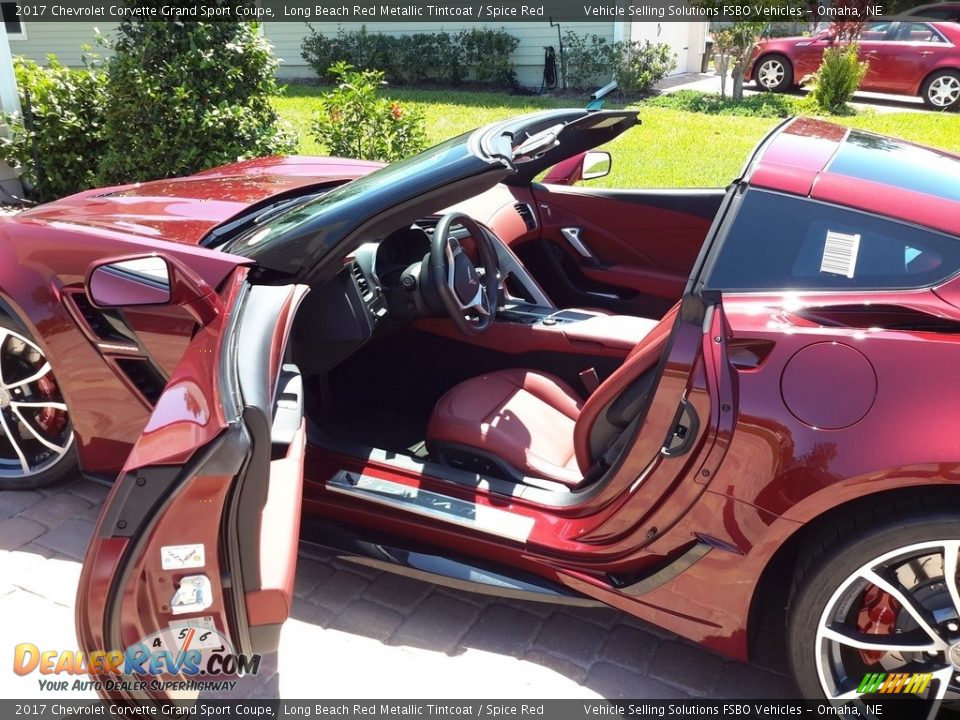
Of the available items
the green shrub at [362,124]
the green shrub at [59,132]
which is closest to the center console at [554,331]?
the green shrub at [362,124]

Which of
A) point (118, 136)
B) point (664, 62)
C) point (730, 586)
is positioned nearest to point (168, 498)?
point (730, 586)

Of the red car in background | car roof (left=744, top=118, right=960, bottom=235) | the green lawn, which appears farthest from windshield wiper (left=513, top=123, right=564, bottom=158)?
the red car in background

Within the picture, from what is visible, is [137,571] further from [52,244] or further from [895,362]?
[895,362]

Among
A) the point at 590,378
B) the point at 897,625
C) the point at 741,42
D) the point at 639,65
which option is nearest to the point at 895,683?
the point at 897,625

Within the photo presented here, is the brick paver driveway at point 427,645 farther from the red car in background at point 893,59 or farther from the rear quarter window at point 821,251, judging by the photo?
the red car in background at point 893,59

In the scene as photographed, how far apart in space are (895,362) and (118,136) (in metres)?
6.33

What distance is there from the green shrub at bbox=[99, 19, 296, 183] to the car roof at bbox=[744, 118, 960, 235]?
4.88m

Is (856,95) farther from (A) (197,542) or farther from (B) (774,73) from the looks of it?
(A) (197,542)

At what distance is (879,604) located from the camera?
2.07 metres

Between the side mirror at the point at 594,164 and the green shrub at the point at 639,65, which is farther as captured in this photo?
the green shrub at the point at 639,65

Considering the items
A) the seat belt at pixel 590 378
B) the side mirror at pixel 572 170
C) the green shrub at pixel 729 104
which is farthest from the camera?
the green shrub at pixel 729 104

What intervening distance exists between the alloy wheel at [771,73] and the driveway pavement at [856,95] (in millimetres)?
206

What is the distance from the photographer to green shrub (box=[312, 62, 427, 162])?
625 centimetres

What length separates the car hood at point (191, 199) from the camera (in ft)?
9.85
